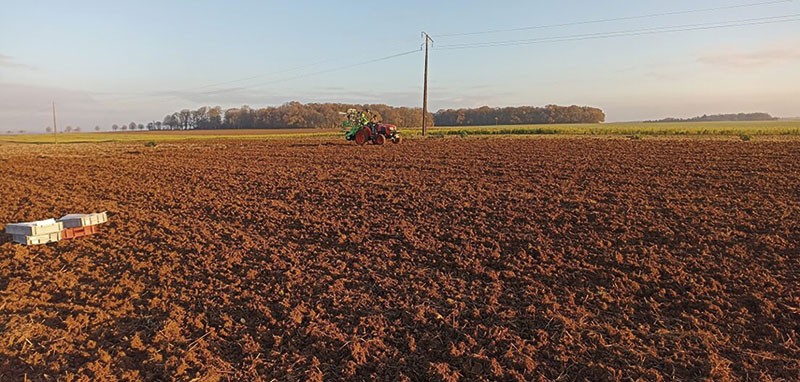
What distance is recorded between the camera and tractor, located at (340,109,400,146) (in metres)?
27.5

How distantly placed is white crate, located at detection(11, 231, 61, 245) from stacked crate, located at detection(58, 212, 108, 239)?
147 mm

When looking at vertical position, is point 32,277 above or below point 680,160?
below

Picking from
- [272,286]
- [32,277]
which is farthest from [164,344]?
[32,277]

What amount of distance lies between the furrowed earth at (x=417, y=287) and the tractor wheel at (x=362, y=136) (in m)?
16.1

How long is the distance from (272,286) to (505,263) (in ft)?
10.2

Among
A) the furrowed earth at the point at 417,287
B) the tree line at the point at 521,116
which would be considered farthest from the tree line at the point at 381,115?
the furrowed earth at the point at 417,287

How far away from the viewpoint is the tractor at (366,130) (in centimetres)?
2755

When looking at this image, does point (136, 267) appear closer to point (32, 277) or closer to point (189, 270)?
point (189, 270)

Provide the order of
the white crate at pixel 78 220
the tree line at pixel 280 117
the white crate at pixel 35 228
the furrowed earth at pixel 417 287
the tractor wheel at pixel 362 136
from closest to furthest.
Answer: the furrowed earth at pixel 417 287 < the white crate at pixel 35 228 < the white crate at pixel 78 220 < the tractor wheel at pixel 362 136 < the tree line at pixel 280 117

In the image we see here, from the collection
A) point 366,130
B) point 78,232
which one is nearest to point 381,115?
point 366,130

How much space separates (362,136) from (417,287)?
22.4m

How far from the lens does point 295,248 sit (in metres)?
7.35

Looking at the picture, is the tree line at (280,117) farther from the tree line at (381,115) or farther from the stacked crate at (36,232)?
the stacked crate at (36,232)

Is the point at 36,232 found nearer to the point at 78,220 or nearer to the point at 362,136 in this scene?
the point at 78,220
